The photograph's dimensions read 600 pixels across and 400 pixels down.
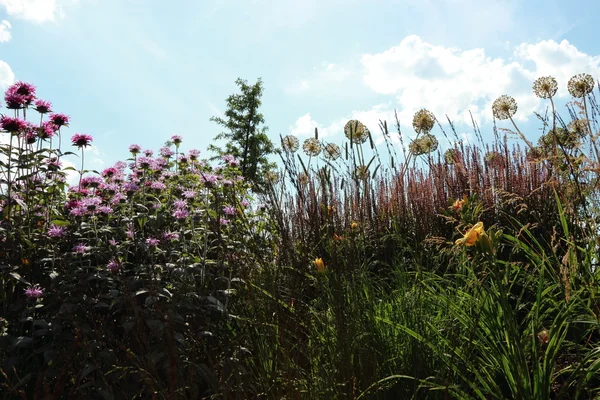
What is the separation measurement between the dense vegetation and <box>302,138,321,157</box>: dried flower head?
1.18ft

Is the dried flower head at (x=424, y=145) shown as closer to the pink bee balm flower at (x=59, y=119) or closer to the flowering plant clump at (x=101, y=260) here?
the flowering plant clump at (x=101, y=260)

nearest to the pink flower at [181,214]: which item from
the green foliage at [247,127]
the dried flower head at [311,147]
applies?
the dried flower head at [311,147]

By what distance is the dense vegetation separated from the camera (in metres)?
1.92

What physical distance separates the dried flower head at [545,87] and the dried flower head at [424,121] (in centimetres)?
97

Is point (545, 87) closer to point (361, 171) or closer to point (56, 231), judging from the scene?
point (361, 171)

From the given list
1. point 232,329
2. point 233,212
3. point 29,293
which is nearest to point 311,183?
point 233,212

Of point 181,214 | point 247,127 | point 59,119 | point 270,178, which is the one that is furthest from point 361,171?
point 247,127

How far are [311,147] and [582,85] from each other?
248 centimetres

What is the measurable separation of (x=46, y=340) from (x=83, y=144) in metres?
1.59

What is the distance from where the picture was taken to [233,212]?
9.95 feet

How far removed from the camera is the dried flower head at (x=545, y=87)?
4664mm

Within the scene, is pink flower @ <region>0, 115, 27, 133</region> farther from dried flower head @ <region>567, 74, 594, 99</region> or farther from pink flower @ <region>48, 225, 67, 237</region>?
dried flower head @ <region>567, 74, 594, 99</region>

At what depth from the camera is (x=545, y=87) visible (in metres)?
4.70

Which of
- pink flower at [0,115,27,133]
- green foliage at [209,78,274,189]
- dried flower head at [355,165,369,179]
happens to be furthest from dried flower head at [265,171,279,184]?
green foliage at [209,78,274,189]
